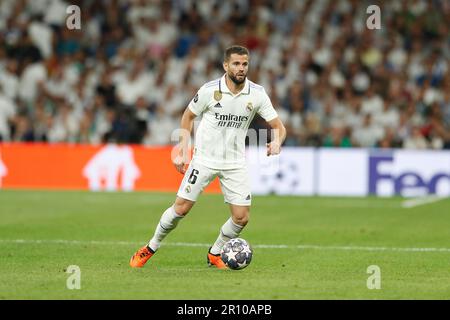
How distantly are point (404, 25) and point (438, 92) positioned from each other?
2828 mm

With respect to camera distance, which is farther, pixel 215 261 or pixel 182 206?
pixel 215 261

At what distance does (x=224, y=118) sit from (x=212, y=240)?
3.66m

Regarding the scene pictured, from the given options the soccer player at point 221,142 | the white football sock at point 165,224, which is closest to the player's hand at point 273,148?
the soccer player at point 221,142

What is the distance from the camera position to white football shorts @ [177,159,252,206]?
11.3m

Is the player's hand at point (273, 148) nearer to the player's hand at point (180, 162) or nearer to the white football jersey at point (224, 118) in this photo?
the white football jersey at point (224, 118)

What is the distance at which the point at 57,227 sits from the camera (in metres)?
16.0

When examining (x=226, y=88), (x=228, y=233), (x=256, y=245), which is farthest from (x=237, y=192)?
(x=256, y=245)

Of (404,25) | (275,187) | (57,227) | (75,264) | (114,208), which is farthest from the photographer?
(404,25)

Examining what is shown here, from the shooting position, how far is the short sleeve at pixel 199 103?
441 inches

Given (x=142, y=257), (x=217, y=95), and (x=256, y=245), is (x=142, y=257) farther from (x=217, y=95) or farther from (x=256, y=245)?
(x=256, y=245)

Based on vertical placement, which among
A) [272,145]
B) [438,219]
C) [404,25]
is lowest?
[438,219]

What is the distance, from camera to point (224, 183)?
37.4 ft

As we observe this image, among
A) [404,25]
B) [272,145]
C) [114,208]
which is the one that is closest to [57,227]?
[114,208]
